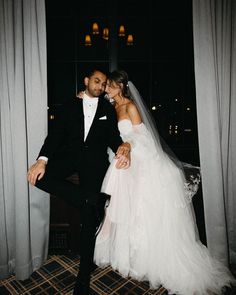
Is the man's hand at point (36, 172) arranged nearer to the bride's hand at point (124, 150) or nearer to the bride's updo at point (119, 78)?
the bride's hand at point (124, 150)

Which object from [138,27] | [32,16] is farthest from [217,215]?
[138,27]

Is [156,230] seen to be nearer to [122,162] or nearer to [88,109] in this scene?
[122,162]

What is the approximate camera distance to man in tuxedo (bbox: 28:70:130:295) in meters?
1.86

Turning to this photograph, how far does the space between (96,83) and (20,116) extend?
2.51ft

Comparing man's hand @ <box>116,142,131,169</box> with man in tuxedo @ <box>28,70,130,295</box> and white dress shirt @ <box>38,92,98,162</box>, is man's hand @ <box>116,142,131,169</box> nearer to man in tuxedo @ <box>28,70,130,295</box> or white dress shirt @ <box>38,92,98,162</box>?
man in tuxedo @ <box>28,70,130,295</box>

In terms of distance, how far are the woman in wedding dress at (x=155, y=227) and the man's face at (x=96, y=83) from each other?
56cm

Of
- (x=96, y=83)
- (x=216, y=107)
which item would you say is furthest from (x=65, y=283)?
(x=216, y=107)

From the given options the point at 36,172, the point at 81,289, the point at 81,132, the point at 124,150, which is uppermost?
the point at 81,132

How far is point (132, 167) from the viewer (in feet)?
7.29

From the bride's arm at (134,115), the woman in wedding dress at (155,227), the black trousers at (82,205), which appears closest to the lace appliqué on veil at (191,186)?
the woman in wedding dress at (155,227)

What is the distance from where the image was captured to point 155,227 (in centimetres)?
208

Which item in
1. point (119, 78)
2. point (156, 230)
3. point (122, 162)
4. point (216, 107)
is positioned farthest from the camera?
point (119, 78)

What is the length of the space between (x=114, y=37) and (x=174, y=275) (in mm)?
2464

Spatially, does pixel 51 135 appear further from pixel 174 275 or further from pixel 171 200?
pixel 174 275
